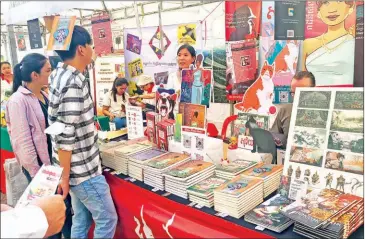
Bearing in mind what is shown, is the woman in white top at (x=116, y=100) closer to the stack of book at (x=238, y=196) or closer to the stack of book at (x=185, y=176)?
the stack of book at (x=185, y=176)

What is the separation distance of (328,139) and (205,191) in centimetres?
62

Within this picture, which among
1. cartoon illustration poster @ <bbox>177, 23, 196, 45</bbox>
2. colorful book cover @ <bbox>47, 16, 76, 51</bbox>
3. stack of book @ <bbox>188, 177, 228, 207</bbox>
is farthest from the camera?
cartoon illustration poster @ <bbox>177, 23, 196, 45</bbox>

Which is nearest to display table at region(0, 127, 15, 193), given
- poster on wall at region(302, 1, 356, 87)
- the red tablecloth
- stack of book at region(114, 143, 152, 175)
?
the red tablecloth

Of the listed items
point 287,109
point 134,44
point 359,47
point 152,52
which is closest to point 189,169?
point 287,109

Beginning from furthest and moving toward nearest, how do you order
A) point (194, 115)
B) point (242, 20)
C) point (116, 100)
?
point (116, 100) → point (242, 20) → point (194, 115)

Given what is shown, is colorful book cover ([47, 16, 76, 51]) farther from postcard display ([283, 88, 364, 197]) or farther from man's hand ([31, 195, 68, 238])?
postcard display ([283, 88, 364, 197])

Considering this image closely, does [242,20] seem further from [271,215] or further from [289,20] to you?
[271,215]

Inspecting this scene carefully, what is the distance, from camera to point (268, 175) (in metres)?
1.65

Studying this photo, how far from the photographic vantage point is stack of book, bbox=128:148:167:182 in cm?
198

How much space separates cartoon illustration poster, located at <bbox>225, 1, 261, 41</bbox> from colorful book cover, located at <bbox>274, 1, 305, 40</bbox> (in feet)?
1.00

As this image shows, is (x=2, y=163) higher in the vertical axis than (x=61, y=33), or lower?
lower

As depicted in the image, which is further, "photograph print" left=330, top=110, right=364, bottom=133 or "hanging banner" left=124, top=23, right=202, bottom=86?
"hanging banner" left=124, top=23, right=202, bottom=86

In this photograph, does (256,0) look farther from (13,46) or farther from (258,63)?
(13,46)

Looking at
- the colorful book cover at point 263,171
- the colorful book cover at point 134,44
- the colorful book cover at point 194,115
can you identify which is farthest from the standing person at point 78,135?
the colorful book cover at point 134,44
